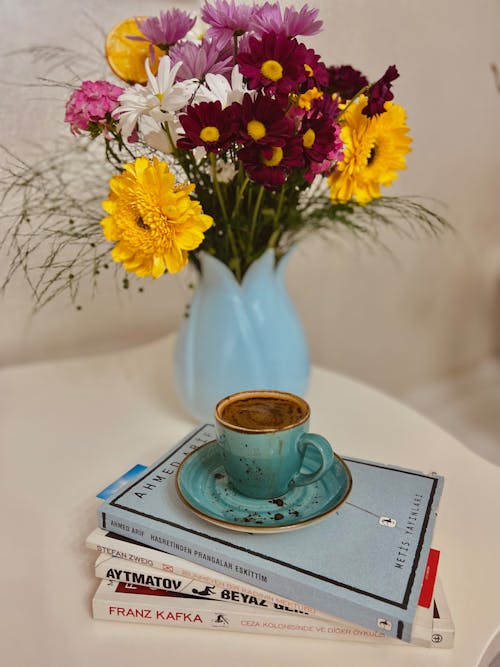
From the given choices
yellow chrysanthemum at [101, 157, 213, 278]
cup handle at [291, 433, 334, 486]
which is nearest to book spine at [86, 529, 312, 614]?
cup handle at [291, 433, 334, 486]

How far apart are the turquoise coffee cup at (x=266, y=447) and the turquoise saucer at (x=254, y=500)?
0.01 metres

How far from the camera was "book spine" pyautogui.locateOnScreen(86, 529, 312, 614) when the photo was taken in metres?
0.49

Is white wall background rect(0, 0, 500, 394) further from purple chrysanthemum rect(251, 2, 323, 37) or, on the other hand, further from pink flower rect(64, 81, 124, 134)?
pink flower rect(64, 81, 124, 134)

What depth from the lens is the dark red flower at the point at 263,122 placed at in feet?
1.82

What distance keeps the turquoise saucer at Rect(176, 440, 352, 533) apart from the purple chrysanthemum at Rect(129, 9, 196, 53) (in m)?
0.44

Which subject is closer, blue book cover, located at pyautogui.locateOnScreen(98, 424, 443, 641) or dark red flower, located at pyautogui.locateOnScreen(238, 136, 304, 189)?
blue book cover, located at pyautogui.locateOnScreen(98, 424, 443, 641)

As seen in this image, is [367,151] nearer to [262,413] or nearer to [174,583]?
[262,413]

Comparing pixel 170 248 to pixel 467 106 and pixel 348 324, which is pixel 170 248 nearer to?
pixel 348 324

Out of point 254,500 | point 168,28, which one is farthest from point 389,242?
point 254,500

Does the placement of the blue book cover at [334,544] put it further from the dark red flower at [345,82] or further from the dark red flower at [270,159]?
the dark red flower at [345,82]

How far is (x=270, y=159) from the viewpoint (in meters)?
0.57

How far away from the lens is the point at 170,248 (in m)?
0.60

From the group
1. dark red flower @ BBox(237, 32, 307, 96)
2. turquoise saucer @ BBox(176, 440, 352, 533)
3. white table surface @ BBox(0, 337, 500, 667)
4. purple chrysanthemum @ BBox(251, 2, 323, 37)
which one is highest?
purple chrysanthemum @ BBox(251, 2, 323, 37)

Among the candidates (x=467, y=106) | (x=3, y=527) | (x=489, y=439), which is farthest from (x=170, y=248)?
(x=489, y=439)
